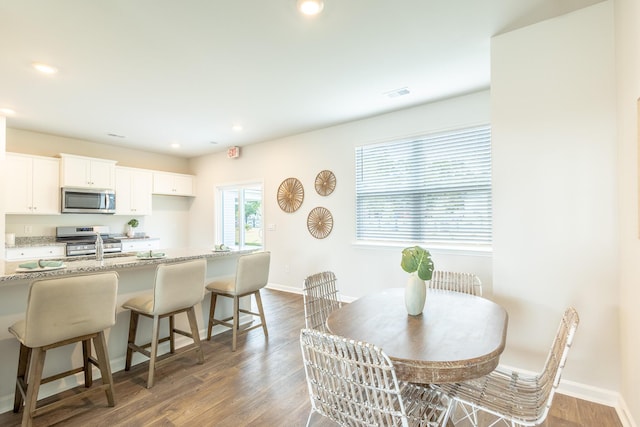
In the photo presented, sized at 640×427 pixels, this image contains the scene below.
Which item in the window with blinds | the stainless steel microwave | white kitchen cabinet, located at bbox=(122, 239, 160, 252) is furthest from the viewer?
white kitchen cabinet, located at bbox=(122, 239, 160, 252)

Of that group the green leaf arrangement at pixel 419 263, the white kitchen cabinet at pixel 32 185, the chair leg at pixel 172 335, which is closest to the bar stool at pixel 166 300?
the chair leg at pixel 172 335

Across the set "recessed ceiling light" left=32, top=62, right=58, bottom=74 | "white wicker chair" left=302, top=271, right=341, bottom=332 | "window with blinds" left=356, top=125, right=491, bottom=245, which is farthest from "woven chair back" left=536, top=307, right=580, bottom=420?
"recessed ceiling light" left=32, top=62, right=58, bottom=74

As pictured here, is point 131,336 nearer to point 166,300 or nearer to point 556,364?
point 166,300

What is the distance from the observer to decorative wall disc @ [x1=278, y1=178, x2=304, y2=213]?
16.7 feet

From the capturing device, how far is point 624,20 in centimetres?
184

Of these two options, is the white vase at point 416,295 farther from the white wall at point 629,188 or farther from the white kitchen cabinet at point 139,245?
the white kitchen cabinet at point 139,245

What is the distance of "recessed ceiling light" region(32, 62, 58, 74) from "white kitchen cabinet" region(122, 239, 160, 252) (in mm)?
3256

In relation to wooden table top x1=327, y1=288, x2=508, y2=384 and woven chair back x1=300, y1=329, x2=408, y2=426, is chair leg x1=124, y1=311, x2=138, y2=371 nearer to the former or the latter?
wooden table top x1=327, y1=288, x2=508, y2=384

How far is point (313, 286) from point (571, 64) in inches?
95.7

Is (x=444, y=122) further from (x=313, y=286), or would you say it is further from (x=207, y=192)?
(x=207, y=192)

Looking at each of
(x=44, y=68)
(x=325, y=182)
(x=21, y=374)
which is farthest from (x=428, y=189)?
(x=44, y=68)

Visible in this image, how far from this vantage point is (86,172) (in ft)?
16.8

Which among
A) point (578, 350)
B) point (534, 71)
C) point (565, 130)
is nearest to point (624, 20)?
point (534, 71)

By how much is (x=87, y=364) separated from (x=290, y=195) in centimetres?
349
